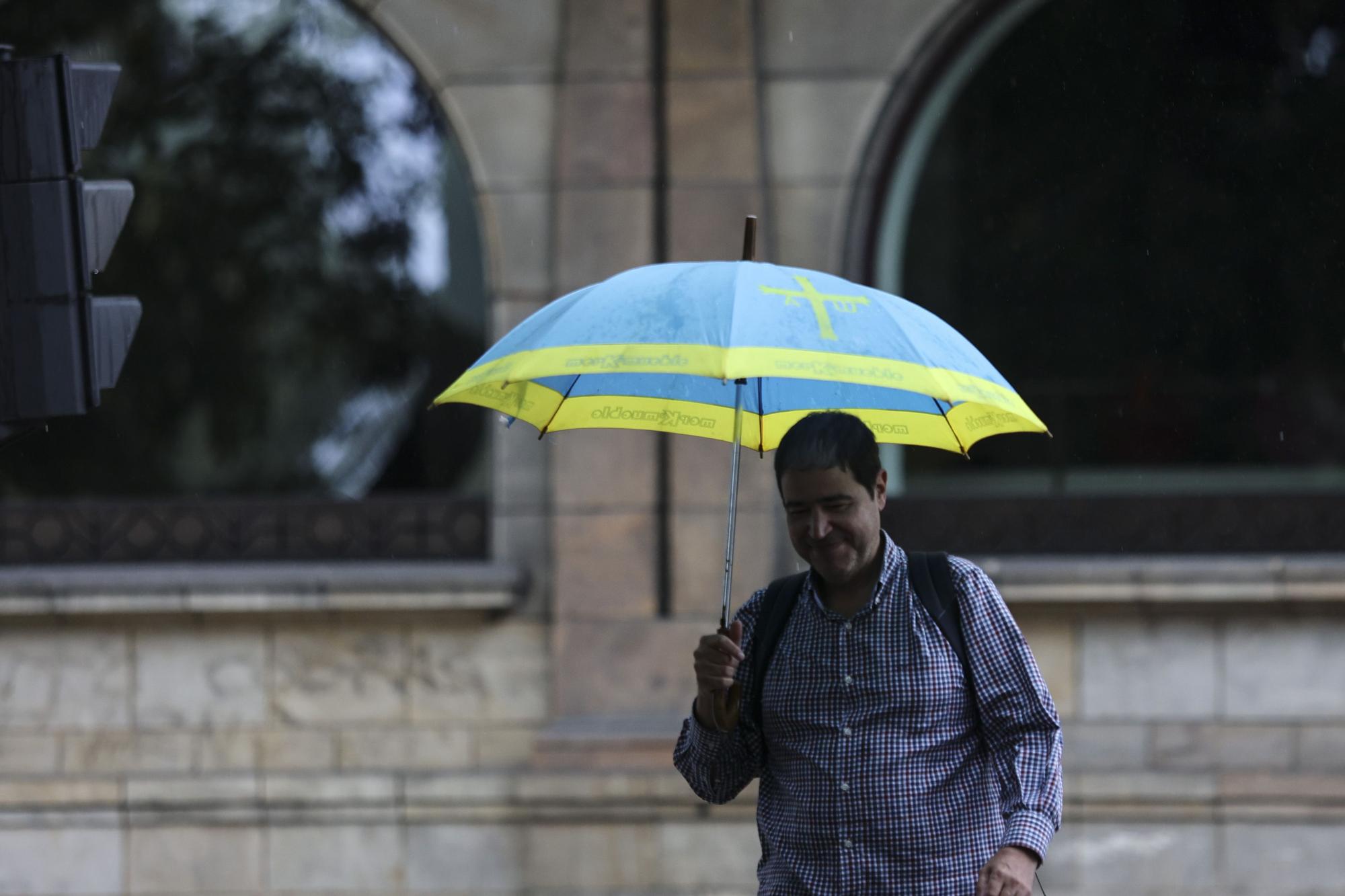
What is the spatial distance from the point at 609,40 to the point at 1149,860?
4443 mm

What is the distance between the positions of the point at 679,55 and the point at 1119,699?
3.56 metres

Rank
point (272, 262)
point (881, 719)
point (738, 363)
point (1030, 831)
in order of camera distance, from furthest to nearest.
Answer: point (272, 262)
point (881, 719)
point (1030, 831)
point (738, 363)

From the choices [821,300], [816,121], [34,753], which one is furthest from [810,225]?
[34,753]

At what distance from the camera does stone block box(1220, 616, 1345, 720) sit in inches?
278

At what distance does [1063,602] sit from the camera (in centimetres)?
707

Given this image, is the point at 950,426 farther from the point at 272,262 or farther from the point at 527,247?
the point at 272,262

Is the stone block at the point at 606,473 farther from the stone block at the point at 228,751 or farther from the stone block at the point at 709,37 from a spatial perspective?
the stone block at the point at 228,751

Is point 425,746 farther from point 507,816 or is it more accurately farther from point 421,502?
point 421,502

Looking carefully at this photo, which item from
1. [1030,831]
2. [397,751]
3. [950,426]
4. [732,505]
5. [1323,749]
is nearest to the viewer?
[1030,831]

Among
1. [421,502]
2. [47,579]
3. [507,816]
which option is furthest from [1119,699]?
[47,579]

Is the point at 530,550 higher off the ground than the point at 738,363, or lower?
lower

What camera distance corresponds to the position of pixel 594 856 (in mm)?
→ 7090

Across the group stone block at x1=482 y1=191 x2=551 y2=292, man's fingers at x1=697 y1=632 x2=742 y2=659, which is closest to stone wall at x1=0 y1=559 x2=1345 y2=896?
stone block at x1=482 y1=191 x2=551 y2=292

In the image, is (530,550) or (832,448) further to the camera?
(530,550)
